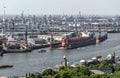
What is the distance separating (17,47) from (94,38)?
16.0ft

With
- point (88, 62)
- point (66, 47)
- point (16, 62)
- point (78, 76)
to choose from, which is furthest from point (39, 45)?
point (78, 76)

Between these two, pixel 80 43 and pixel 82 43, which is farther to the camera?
Result: pixel 82 43

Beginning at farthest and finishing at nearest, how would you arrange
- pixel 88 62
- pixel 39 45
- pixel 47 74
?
1. pixel 39 45
2. pixel 88 62
3. pixel 47 74

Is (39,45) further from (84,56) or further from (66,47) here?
(84,56)

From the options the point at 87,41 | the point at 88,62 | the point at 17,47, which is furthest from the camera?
the point at 87,41

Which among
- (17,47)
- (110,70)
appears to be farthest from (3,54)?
(110,70)

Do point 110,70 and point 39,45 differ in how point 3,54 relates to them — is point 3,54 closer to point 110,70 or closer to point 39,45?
point 39,45

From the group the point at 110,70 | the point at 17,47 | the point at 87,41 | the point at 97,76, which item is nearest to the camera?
the point at 97,76

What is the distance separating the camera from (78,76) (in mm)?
7648

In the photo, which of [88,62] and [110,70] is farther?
[88,62]

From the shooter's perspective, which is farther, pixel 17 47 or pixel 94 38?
pixel 94 38

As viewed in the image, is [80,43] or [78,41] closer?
[80,43]

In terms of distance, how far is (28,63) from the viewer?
11.4 m

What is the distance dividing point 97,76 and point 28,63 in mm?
4105
